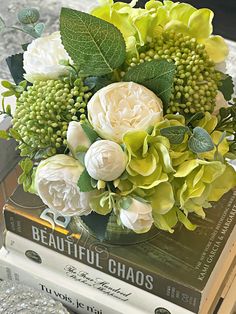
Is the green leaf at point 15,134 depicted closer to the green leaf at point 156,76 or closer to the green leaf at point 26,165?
the green leaf at point 26,165

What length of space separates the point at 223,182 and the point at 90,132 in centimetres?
18

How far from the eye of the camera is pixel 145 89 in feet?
2.46

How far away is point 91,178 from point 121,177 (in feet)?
0.11

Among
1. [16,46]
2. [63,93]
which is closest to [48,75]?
[63,93]

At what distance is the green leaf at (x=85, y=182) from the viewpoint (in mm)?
732

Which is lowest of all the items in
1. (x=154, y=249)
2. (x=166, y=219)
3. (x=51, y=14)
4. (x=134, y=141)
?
(x=51, y=14)

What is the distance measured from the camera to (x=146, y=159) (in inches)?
29.2

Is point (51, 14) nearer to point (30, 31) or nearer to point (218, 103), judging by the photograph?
point (30, 31)

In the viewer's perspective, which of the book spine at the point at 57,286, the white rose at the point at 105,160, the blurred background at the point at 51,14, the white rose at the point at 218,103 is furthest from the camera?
the blurred background at the point at 51,14

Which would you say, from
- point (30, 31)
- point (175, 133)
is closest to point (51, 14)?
point (30, 31)

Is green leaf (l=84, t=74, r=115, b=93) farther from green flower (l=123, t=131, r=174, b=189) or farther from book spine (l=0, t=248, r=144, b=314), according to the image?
book spine (l=0, t=248, r=144, b=314)

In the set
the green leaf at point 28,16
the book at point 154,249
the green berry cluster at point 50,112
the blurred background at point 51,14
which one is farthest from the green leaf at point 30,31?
the blurred background at point 51,14

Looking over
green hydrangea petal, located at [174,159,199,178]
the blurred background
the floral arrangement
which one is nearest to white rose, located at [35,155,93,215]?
the floral arrangement

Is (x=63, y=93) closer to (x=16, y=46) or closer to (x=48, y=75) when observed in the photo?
(x=48, y=75)
